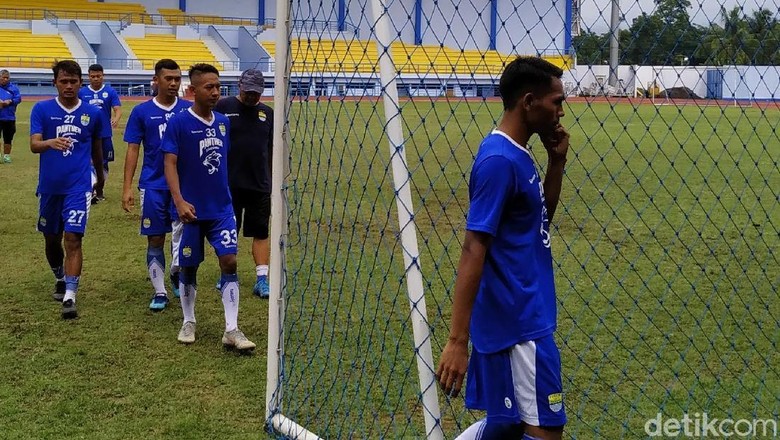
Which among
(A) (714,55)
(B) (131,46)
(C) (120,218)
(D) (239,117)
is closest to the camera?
(A) (714,55)

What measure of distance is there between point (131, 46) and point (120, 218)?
35.4 meters

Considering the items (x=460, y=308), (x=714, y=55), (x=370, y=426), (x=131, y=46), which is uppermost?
(x=131, y=46)

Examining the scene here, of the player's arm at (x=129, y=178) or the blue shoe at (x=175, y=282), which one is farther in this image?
the blue shoe at (x=175, y=282)

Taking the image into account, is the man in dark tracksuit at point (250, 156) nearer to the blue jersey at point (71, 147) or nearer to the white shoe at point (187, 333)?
the blue jersey at point (71, 147)

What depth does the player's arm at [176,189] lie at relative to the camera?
18.9 feet

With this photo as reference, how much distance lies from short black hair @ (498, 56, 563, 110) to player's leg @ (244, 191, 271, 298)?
426 centimetres

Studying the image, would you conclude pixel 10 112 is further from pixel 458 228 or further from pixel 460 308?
pixel 460 308

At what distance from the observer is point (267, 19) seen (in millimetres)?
49750

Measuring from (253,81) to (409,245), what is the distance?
344 centimetres

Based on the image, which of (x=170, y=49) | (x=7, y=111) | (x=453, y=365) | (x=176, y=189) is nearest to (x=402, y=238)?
(x=453, y=365)

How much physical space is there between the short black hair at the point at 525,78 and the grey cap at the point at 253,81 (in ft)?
12.6

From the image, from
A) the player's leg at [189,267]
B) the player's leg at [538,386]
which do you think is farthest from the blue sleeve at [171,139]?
the player's leg at [538,386]

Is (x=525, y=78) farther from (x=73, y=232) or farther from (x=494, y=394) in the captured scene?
(x=73, y=232)

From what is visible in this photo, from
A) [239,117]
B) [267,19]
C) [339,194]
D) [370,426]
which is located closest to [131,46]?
[267,19]
